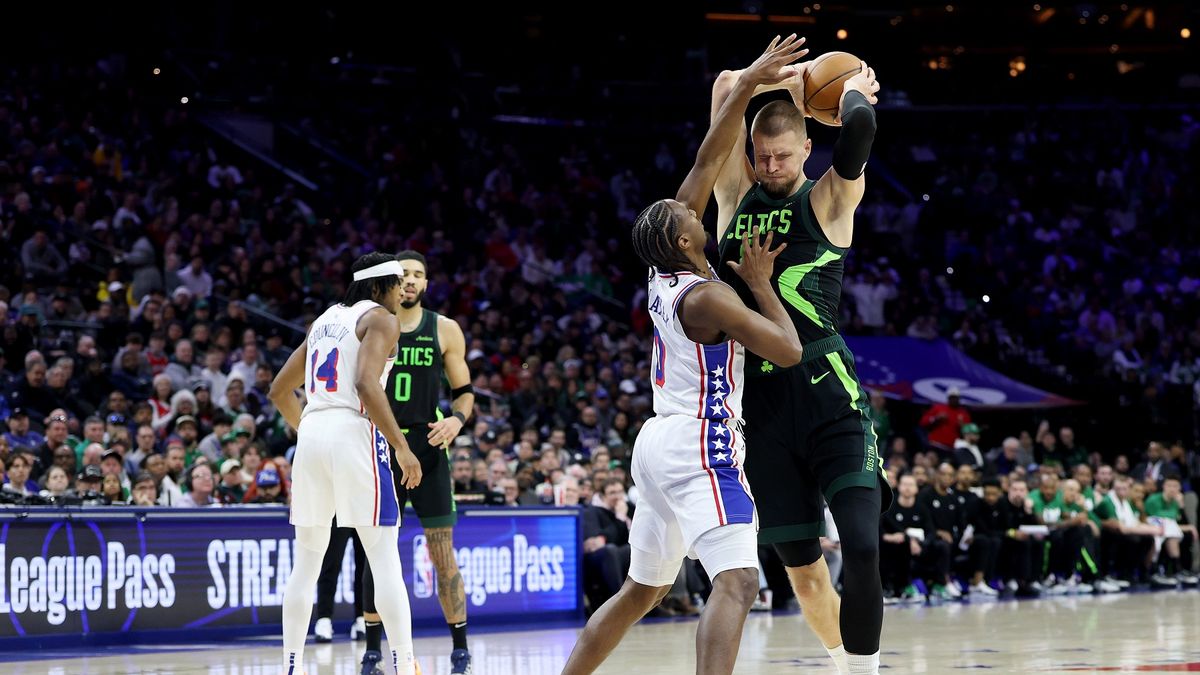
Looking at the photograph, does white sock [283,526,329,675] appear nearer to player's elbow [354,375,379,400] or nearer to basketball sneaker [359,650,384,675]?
player's elbow [354,375,379,400]

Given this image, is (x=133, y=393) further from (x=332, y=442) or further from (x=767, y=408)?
(x=767, y=408)

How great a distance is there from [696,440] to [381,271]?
278 cm

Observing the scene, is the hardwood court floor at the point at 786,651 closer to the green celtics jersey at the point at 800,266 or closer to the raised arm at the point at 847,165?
the green celtics jersey at the point at 800,266

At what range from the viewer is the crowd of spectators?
1464cm

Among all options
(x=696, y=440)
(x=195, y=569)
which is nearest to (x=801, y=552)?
(x=696, y=440)

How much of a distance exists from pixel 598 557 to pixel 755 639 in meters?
3.18

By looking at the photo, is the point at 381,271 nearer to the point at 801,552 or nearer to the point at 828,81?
the point at 828,81

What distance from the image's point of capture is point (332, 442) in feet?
25.1

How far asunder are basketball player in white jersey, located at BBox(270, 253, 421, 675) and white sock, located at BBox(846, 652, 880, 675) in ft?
8.29

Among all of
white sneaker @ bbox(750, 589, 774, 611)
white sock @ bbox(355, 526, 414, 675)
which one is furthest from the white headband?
white sneaker @ bbox(750, 589, 774, 611)

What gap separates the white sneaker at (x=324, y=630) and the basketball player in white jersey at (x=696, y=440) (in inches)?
A: 227

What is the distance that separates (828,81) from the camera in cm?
627

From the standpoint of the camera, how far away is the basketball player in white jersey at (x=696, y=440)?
5551 millimetres

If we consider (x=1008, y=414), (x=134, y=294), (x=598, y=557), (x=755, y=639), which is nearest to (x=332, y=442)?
(x=755, y=639)
